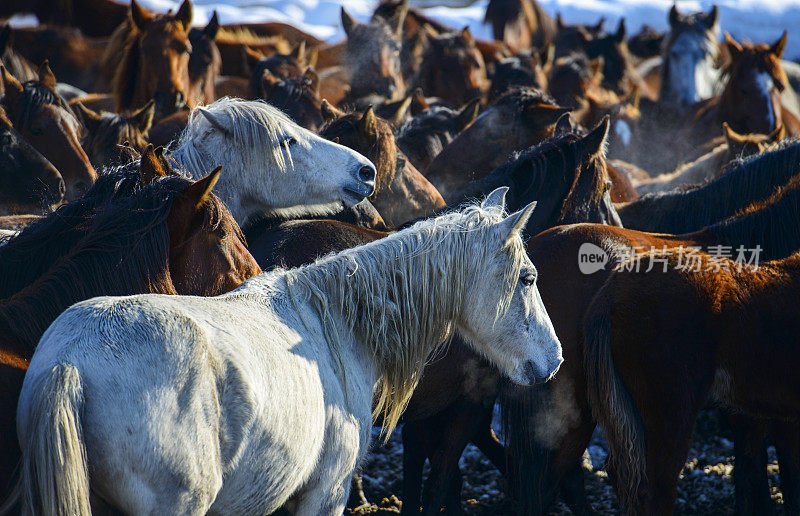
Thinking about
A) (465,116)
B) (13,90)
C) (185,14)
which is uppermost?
(465,116)

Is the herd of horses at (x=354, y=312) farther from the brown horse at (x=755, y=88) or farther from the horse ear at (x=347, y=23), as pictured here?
the horse ear at (x=347, y=23)

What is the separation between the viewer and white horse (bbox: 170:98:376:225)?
4250 mm

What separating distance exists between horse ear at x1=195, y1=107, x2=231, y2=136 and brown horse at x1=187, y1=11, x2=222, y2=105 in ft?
15.0

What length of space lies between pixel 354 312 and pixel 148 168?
996 mm

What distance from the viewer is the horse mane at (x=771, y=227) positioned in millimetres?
4551

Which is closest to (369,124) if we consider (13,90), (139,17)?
(13,90)

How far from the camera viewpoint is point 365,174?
443 cm

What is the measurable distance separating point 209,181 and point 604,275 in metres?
2.08

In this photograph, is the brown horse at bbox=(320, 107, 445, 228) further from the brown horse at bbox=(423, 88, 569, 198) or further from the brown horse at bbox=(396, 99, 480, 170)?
the brown horse at bbox=(396, 99, 480, 170)

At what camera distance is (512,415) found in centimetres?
435

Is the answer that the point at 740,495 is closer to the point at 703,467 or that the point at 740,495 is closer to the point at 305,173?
the point at 703,467

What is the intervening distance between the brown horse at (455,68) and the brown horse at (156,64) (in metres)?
3.98

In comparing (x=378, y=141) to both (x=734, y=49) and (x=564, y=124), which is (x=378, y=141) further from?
(x=734, y=49)

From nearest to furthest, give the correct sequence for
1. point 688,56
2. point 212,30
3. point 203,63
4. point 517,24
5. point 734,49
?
point 203,63
point 212,30
point 734,49
point 688,56
point 517,24
